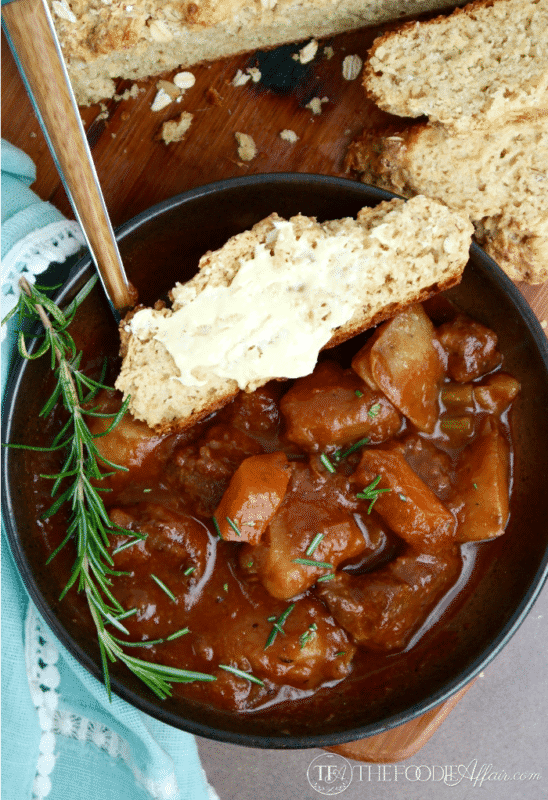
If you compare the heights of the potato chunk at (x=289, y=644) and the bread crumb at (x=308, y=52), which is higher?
the bread crumb at (x=308, y=52)

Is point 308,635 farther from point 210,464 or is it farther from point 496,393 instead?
point 496,393

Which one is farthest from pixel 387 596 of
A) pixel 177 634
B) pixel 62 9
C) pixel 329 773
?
pixel 62 9

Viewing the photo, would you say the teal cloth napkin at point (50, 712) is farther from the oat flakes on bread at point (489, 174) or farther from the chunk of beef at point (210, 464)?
the oat flakes on bread at point (489, 174)

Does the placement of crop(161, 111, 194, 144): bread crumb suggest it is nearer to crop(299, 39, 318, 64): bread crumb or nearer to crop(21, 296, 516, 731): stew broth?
crop(299, 39, 318, 64): bread crumb

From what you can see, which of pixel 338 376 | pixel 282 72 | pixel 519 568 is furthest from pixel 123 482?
pixel 282 72

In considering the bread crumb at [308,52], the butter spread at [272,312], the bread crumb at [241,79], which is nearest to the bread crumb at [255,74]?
the bread crumb at [241,79]

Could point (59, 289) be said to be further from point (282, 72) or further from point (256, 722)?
point (256, 722)

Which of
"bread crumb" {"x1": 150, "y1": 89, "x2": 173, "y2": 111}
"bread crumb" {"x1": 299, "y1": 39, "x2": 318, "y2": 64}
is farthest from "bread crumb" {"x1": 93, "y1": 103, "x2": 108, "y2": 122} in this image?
"bread crumb" {"x1": 299, "y1": 39, "x2": 318, "y2": 64}
